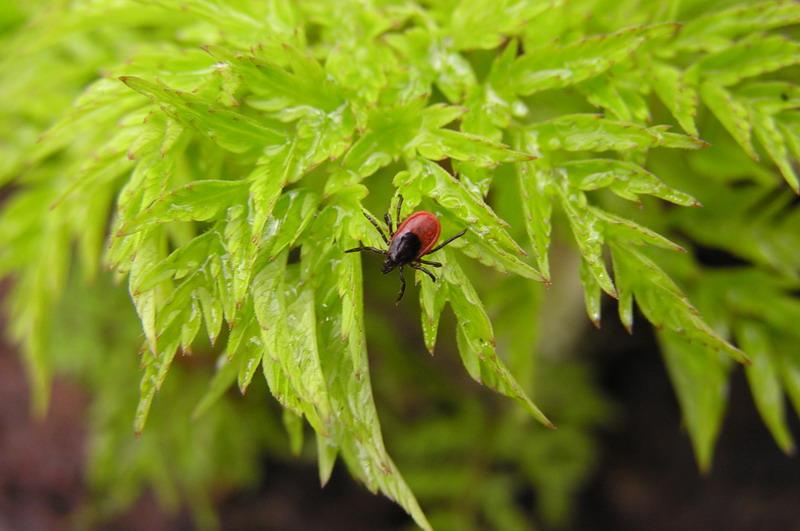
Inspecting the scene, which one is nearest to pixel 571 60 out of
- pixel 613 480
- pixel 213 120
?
pixel 213 120

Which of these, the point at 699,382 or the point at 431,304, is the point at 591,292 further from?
the point at 699,382

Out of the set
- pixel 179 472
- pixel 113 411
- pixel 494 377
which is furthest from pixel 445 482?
pixel 494 377

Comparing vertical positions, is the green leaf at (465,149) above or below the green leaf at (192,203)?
above

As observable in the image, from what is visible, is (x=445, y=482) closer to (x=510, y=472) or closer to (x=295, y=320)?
(x=510, y=472)

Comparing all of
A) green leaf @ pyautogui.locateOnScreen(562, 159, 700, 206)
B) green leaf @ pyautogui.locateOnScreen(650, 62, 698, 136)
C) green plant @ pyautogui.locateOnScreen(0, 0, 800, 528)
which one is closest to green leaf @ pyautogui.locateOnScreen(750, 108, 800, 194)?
green plant @ pyautogui.locateOnScreen(0, 0, 800, 528)

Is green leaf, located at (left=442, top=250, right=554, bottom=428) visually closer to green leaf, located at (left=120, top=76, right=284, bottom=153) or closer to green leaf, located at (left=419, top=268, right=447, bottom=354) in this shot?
green leaf, located at (left=419, top=268, right=447, bottom=354)

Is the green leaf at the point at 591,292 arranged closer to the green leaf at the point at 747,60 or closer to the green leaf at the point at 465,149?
the green leaf at the point at 465,149

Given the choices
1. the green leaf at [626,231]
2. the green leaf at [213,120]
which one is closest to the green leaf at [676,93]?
the green leaf at [626,231]
